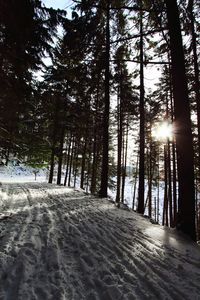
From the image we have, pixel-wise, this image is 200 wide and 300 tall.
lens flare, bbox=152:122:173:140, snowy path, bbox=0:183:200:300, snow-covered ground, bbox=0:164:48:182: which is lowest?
snowy path, bbox=0:183:200:300

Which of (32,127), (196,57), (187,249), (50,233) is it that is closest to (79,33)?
(32,127)

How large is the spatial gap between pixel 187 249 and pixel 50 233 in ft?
9.94

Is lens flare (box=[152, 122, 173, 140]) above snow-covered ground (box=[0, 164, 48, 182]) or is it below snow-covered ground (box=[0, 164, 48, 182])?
above

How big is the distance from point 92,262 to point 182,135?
4.26 meters

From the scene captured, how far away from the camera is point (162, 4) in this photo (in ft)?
24.2

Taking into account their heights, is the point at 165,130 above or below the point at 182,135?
above

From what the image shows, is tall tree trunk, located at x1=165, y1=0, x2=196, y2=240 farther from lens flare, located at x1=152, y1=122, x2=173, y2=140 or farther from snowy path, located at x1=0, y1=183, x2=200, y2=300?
lens flare, located at x1=152, y1=122, x2=173, y2=140

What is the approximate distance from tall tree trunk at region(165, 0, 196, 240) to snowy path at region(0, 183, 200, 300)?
0.67 m

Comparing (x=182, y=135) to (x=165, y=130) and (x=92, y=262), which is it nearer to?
(x=92, y=262)

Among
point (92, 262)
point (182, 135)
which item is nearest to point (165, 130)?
point (182, 135)

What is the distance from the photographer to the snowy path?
304 cm

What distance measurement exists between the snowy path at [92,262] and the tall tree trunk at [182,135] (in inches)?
26.3

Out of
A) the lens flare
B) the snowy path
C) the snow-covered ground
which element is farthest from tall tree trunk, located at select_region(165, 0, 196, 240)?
the lens flare

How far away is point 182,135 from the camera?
258 inches
